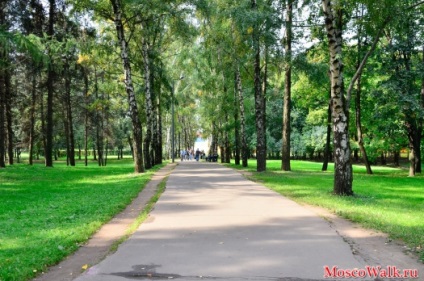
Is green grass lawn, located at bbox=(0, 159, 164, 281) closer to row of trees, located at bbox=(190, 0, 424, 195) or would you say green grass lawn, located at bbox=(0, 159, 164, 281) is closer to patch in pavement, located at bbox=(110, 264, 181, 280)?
patch in pavement, located at bbox=(110, 264, 181, 280)

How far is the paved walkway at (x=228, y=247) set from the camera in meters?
4.97

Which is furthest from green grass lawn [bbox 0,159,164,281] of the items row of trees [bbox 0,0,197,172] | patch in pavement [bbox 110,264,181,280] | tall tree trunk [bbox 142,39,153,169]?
tall tree trunk [bbox 142,39,153,169]

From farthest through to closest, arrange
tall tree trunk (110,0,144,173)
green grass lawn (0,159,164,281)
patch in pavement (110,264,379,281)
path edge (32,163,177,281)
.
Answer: tall tree trunk (110,0,144,173)
green grass lawn (0,159,164,281)
path edge (32,163,177,281)
patch in pavement (110,264,379,281)

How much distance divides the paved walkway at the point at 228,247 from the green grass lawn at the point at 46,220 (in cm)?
94

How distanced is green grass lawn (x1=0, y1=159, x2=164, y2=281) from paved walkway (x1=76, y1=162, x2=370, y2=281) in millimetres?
944

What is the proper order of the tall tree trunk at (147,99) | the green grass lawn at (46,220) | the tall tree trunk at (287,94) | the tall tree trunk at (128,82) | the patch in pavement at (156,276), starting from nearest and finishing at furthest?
1. the patch in pavement at (156,276)
2. the green grass lawn at (46,220)
3. the tall tree trunk at (128,82)
4. the tall tree trunk at (287,94)
5. the tall tree trunk at (147,99)

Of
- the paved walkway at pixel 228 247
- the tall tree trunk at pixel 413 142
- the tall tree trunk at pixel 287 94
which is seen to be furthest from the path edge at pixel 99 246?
the tall tree trunk at pixel 413 142

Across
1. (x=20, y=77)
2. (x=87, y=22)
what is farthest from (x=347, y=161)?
(x=20, y=77)

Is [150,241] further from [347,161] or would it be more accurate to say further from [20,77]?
[20,77]

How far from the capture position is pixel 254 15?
18.4m

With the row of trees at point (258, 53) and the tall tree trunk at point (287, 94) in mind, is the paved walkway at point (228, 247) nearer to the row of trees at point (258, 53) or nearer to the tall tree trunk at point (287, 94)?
the row of trees at point (258, 53)

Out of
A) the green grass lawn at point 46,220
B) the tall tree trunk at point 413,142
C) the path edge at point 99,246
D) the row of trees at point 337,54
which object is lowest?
the path edge at point 99,246

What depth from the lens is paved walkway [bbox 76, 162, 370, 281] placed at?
196 inches

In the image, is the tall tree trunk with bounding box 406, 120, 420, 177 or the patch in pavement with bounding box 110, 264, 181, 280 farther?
the tall tree trunk with bounding box 406, 120, 420, 177
